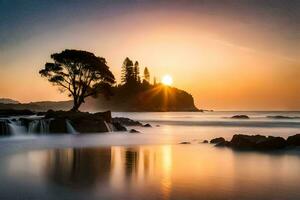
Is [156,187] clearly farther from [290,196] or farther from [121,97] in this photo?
[121,97]

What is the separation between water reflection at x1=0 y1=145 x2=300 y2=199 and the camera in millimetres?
12016

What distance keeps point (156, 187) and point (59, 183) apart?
343cm

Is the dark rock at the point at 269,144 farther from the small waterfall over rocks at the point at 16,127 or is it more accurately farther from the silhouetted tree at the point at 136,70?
the silhouetted tree at the point at 136,70

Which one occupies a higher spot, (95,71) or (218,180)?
(95,71)

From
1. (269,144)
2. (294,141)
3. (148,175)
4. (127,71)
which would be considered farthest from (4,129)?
(127,71)

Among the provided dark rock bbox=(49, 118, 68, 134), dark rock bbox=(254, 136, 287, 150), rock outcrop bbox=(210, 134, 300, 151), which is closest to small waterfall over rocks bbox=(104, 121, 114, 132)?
dark rock bbox=(49, 118, 68, 134)

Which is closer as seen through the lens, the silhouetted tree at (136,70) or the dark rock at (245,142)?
the dark rock at (245,142)

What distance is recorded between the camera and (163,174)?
15.8 metres

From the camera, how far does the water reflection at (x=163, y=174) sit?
12.0m

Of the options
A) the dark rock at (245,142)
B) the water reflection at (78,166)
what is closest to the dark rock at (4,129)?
the water reflection at (78,166)

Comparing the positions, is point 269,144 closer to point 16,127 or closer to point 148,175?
point 148,175

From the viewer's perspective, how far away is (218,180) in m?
14.5

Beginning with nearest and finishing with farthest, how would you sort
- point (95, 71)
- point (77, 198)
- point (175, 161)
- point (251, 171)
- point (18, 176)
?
point (77, 198) < point (18, 176) < point (251, 171) < point (175, 161) < point (95, 71)

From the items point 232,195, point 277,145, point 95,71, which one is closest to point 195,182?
point 232,195
